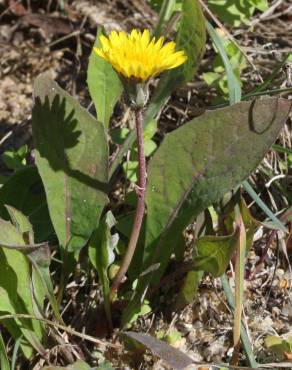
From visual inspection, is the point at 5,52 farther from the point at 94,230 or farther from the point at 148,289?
the point at 148,289

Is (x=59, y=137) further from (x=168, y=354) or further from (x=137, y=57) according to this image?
(x=168, y=354)

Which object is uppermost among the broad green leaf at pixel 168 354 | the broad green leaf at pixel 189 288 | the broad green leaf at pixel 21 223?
the broad green leaf at pixel 21 223

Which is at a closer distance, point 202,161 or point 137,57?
point 137,57

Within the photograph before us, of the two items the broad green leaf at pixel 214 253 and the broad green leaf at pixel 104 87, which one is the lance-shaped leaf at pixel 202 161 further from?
the broad green leaf at pixel 104 87

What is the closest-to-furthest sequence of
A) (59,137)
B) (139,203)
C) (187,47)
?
(139,203), (59,137), (187,47)

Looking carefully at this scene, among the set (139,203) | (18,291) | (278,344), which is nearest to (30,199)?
(18,291)

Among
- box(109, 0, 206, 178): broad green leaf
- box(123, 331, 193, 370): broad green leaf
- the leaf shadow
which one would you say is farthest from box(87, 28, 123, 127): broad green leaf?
box(123, 331, 193, 370): broad green leaf

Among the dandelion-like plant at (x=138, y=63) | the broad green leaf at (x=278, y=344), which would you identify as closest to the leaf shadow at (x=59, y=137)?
the dandelion-like plant at (x=138, y=63)
